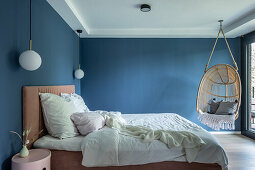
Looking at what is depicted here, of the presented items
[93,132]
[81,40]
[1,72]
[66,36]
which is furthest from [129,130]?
[81,40]

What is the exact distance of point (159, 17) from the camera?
3506 mm

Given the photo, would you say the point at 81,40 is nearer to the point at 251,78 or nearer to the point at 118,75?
the point at 118,75

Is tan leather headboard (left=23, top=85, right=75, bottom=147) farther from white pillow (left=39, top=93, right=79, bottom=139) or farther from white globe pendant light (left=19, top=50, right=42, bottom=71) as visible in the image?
white globe pendant light (left=19, top=50, right=42, bottom=71)

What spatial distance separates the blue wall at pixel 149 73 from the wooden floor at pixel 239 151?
1.97 feet

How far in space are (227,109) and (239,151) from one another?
793 mm

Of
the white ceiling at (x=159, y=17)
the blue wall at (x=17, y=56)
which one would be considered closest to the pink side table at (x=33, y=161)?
the blue wall at (x=17, y=56)

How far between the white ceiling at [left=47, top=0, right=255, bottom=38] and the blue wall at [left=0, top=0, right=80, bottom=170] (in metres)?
0.40

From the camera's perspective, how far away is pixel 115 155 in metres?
1.90

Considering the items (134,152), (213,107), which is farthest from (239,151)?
(134,152)

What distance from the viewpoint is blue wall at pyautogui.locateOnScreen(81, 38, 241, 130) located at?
14.8ft

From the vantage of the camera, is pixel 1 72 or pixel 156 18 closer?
pixel 1 72

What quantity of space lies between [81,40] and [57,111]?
109 inches

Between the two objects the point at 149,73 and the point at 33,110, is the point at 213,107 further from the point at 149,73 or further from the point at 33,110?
the point at 33,110

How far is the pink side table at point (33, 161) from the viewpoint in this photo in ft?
4.94
